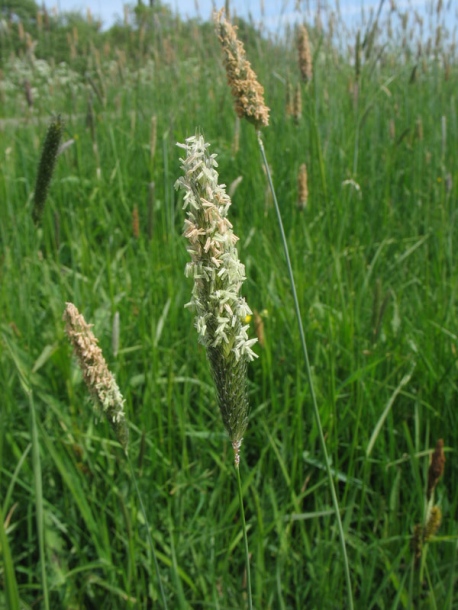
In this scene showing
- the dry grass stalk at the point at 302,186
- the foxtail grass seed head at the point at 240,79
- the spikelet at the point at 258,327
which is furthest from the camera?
the dry grass stalk at the point at 302,186

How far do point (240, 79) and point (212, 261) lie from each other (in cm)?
75

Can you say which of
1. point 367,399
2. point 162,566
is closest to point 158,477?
point 162,566

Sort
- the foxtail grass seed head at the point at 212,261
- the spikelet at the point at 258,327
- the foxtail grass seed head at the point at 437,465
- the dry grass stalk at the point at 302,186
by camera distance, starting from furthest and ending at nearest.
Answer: the dry grass stalk at the point at 302,186, the spikelet at the point at 258,327, the foxtail grass seed head at the point at 437,465, the foxtail grass seed head at the point at 212,261

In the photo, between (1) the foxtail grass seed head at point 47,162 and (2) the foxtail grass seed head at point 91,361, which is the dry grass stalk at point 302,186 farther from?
(2) the foxtail grass seed head at point 91,361

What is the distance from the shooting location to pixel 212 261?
2.18 feet

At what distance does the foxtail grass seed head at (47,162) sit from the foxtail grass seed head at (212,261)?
81 cm

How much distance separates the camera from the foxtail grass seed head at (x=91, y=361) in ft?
3.14

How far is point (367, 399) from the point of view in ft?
5.92

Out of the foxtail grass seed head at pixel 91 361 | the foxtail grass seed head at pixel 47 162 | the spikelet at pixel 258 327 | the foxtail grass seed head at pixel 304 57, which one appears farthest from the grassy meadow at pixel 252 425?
the foxtail grass seed head at pixel 47 162

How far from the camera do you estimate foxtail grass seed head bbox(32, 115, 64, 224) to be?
54.8 inches

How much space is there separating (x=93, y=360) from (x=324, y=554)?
0.93 metres

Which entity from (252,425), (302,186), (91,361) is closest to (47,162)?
(91,361)

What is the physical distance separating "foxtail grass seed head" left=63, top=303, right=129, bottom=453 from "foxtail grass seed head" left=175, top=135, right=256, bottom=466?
30 centimetres

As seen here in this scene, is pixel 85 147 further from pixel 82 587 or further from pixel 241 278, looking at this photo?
pixel 241 278
